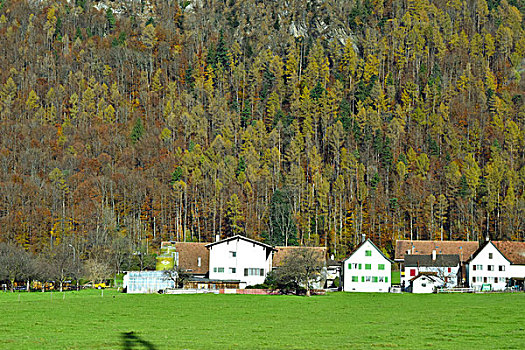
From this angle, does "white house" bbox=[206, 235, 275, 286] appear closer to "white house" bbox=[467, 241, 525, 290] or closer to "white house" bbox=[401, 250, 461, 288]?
"white house" bbox=[401, 250, 461, 288]

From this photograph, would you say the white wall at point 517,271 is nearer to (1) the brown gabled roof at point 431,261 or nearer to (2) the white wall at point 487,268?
(2) the white wall at point 487,268

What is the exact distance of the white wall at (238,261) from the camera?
9594 cm

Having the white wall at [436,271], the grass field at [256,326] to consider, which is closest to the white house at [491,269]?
the white wall at [436,271]

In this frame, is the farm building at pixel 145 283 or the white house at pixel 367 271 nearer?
the farm building at pixel 145 283

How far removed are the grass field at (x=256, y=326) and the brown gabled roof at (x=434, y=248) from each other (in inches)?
2105

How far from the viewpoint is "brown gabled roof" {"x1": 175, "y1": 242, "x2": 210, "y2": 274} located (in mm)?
98438

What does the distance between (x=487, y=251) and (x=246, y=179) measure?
61.4m

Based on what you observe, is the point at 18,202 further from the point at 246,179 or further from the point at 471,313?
the point at 471,313

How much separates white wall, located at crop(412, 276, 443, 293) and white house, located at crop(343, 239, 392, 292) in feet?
18.1

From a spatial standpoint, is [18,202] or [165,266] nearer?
[165,266]

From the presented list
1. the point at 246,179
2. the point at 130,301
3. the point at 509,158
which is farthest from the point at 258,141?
the point at 130,301

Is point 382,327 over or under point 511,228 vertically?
under

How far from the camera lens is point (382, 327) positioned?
40.7 metres

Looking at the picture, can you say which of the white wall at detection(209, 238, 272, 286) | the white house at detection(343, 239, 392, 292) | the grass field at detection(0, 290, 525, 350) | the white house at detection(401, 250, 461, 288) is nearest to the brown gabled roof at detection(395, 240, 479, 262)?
the white house at detection(401, 250, 461, 288)
